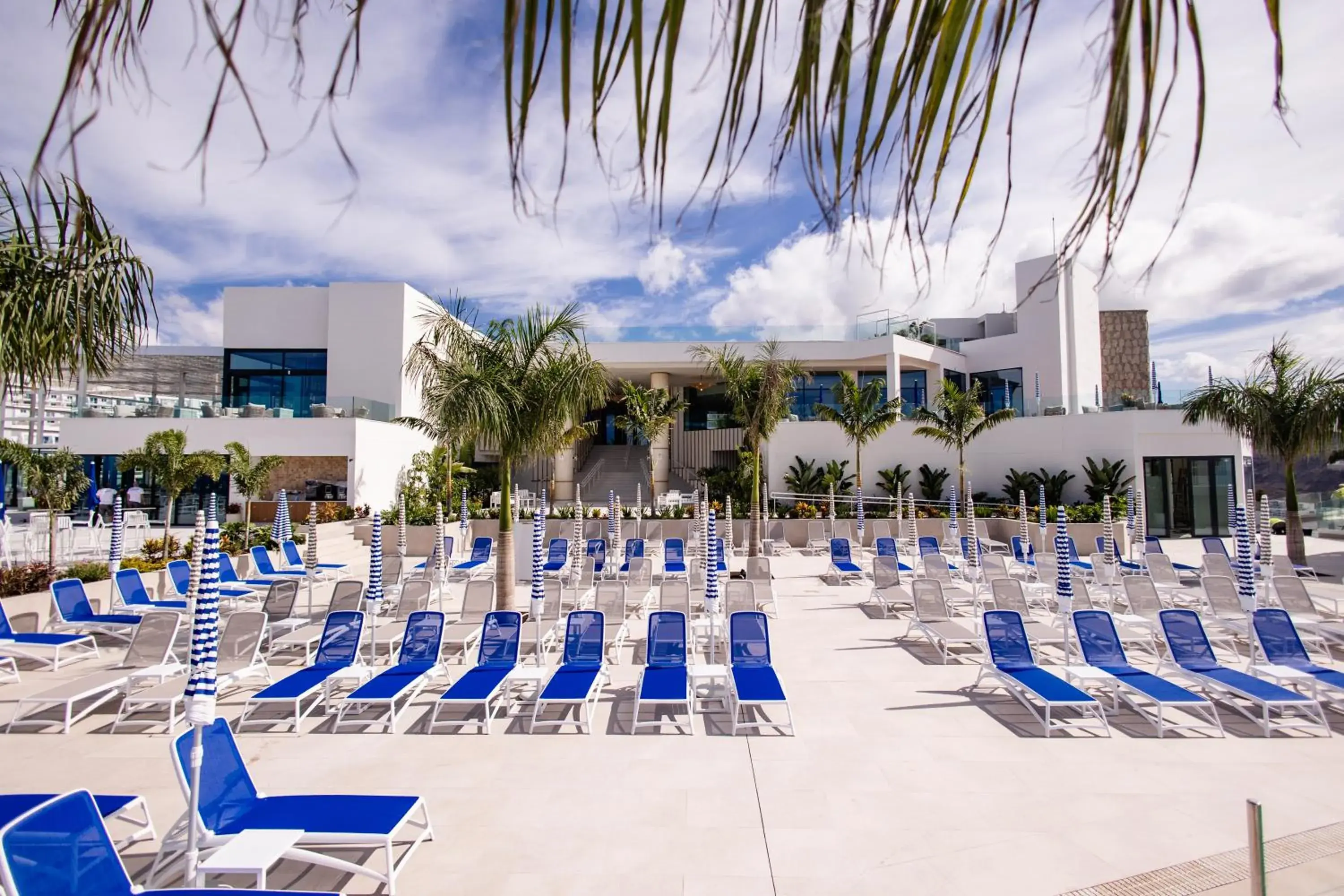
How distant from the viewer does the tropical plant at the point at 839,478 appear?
1078 inches

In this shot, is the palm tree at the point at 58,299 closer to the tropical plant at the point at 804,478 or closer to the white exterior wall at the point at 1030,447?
the tropical plant at the point at 804,478

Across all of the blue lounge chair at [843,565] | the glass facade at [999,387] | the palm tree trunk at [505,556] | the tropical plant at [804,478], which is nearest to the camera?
the palm tree trunk at [505,556]

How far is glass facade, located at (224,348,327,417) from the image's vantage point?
2812 cm

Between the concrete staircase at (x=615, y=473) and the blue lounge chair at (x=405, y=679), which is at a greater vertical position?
the concrete staircase at (x=615, y=473)

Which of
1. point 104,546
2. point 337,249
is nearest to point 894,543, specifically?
point 337,249

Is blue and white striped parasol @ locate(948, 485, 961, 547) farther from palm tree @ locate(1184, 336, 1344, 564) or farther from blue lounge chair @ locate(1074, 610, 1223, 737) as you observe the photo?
blue lounge chair @ locate(1074, 610, 1223, 737)

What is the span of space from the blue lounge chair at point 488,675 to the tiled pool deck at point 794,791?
308mm

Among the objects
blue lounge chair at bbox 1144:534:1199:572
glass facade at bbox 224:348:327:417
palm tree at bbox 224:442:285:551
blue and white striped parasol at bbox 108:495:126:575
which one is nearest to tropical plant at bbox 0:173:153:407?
blue and white striped parasol at bbox 108:495:126:575

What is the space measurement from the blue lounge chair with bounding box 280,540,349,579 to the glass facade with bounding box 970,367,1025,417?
83.7 ft

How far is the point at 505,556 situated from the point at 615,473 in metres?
26.8

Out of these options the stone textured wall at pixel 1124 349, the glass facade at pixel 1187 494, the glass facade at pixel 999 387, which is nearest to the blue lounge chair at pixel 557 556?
the glass facade at pixel 1187 494

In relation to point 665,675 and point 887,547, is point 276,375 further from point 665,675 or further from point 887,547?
point 665,675

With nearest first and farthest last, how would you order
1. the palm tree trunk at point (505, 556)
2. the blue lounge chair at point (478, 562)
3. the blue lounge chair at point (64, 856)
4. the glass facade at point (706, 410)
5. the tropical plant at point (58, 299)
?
the blue lounge chair at point (64, 856) < the tropical plant at point (58, 299) < the palm tree trunk at point (505, 556) < the blue lounge chair at point (478, 562) < the glass facade at point (706, 410)

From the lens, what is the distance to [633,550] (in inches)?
648
